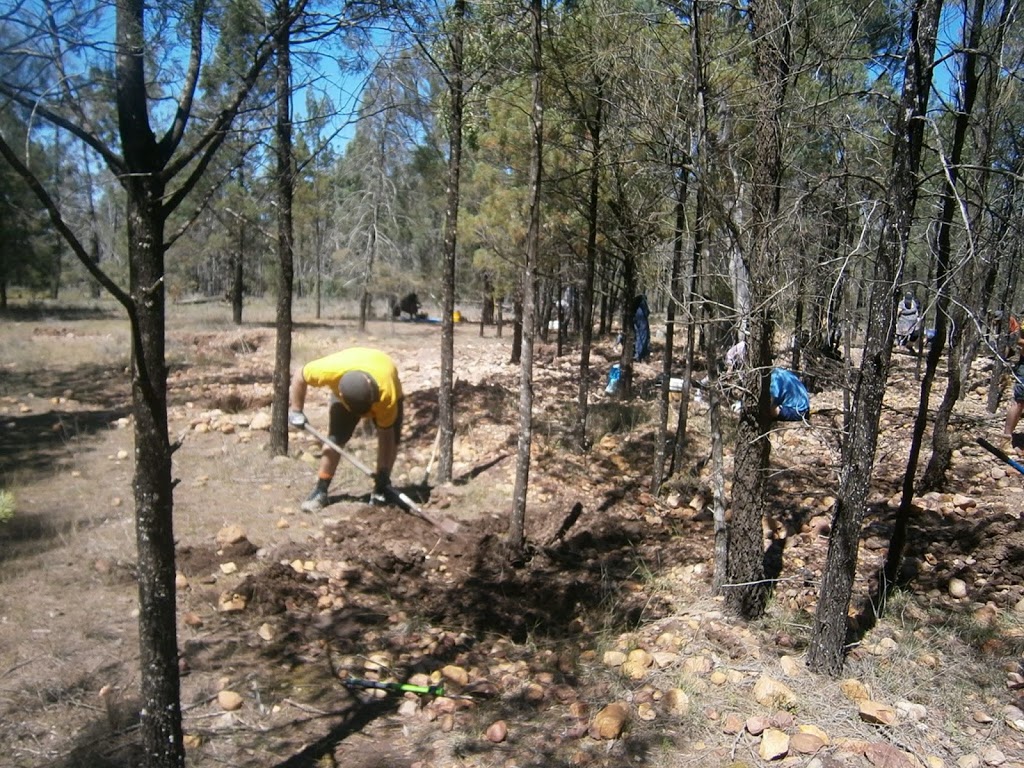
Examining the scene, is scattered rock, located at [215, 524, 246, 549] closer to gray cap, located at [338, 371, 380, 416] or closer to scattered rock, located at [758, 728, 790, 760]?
gray cap, located at [338, 371, 380, 416]

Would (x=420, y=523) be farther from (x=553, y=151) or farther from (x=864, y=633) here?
(x=553, y=151)

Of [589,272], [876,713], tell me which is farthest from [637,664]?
[589,272]

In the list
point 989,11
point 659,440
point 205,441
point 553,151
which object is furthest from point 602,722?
point 553,151

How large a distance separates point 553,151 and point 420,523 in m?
5.80

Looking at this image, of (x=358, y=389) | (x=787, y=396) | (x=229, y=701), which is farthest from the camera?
(x=787, y=396)

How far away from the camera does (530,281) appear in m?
5.76

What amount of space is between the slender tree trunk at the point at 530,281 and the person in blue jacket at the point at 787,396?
395 cm

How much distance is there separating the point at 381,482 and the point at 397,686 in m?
2.95

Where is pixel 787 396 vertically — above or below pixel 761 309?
below

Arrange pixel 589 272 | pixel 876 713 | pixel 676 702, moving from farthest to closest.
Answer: pixel 589 272 → pixel 676 702 → pixel 876 713

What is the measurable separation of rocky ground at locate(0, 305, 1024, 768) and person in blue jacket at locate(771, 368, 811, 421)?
22.6 inches

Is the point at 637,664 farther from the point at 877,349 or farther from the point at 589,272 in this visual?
the point at 589,272

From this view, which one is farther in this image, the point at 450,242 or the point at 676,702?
the point at 450,242

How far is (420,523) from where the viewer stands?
657 centimetres
